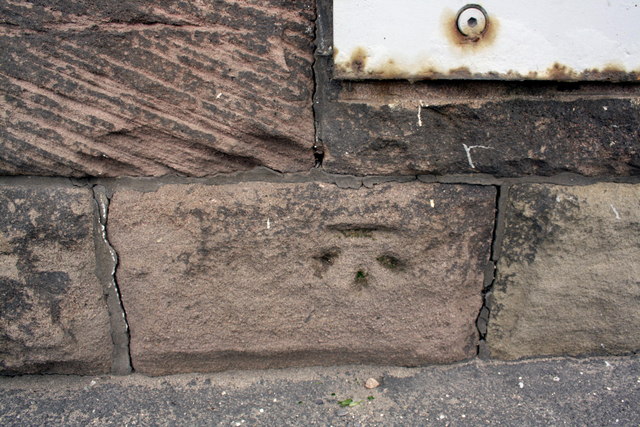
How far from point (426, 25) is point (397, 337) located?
2.11 feet

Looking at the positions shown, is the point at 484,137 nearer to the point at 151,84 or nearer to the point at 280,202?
the point at 280,202

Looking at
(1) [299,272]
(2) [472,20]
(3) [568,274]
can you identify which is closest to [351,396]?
(1) [299,272]

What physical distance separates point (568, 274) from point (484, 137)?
0.36 m

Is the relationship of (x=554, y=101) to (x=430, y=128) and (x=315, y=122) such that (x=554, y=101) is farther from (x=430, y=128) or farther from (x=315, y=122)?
(x=315, y=122)

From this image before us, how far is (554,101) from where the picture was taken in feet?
3.42

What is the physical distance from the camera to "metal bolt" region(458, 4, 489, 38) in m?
0.97

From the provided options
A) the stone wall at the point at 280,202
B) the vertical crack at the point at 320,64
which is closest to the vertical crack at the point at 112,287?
the stone wall at the point at 280,202

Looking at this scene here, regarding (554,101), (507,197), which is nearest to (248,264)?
(507,197)

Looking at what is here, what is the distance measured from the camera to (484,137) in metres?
1.06

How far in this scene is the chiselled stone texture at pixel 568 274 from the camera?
112cm

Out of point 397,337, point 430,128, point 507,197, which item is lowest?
point 397,337

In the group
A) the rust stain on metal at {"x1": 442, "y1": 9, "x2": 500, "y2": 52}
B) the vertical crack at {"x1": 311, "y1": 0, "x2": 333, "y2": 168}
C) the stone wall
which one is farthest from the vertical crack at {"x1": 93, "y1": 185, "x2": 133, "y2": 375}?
the rust stain on metal at {"x1": 442, "y1": 9, "x2": 500, "y2": 52}

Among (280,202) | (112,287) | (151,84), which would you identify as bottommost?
(112,287)

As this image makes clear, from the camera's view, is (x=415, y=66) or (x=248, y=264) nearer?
(x=415, y=66)
